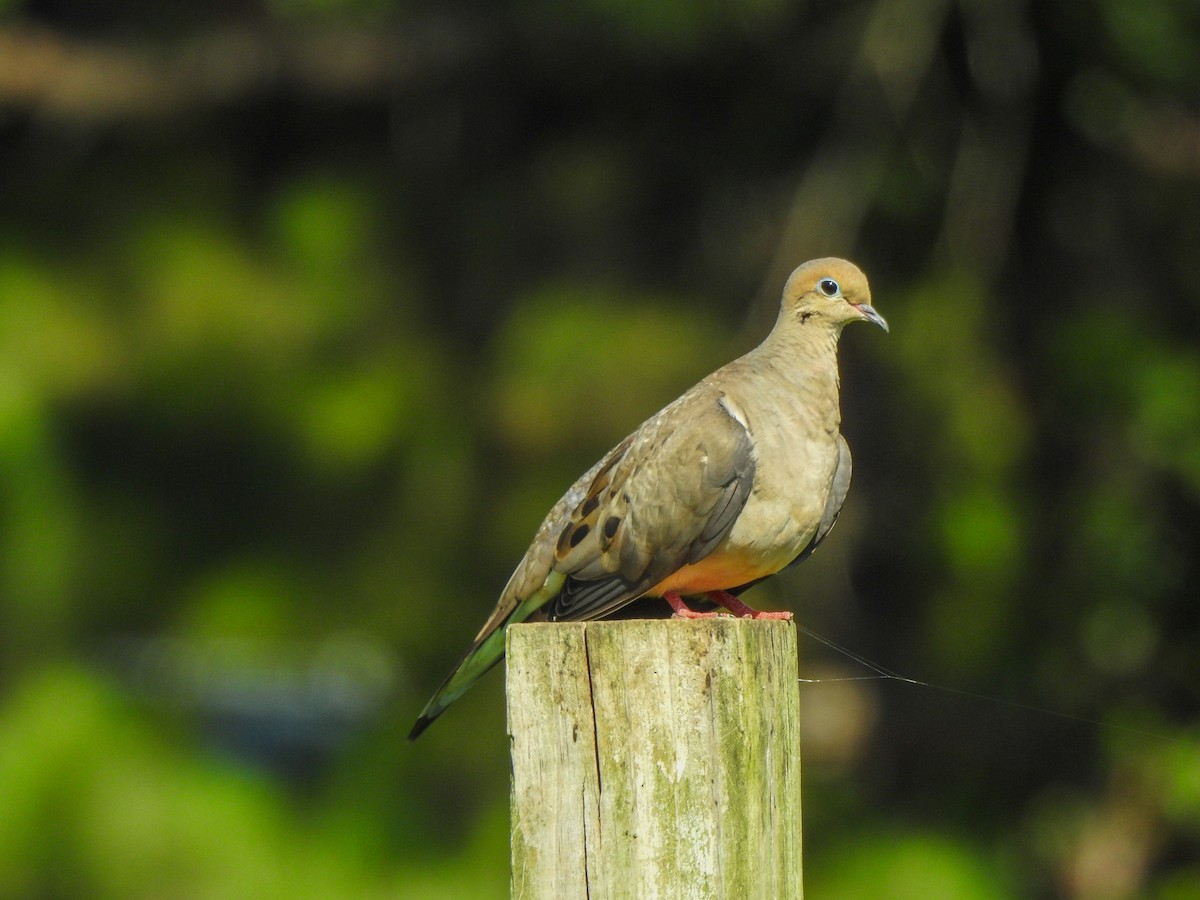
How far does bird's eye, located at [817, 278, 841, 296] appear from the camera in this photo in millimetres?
2840

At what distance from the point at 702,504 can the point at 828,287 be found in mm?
577

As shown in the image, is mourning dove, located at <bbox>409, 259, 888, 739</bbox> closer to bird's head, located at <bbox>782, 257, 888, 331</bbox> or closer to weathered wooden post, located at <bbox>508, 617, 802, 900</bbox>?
bird's head, located at <bbox>782, 257, 888, 331</bbox>

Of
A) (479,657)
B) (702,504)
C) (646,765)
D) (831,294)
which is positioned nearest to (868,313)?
(831,294)

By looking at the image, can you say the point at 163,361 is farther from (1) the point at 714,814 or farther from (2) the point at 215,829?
(1) the point at 714,814

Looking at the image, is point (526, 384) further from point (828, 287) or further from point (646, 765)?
point (646, 765)

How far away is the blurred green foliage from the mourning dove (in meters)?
1.78

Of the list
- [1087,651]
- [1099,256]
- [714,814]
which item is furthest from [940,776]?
[714,814]

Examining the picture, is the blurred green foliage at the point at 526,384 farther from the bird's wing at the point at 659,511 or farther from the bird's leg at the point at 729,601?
the bird's wing at the point at 659,511

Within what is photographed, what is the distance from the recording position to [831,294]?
2.85m

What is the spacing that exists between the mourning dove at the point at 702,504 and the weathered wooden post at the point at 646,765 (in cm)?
71

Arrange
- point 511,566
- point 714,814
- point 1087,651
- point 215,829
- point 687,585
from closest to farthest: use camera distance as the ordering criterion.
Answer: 1. point 714,814
2. point 687,585
3. point 215,829
4. point 511,566
5. point 1087,651

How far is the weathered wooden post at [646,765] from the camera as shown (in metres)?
1.69

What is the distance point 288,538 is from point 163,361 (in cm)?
66

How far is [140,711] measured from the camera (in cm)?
443
